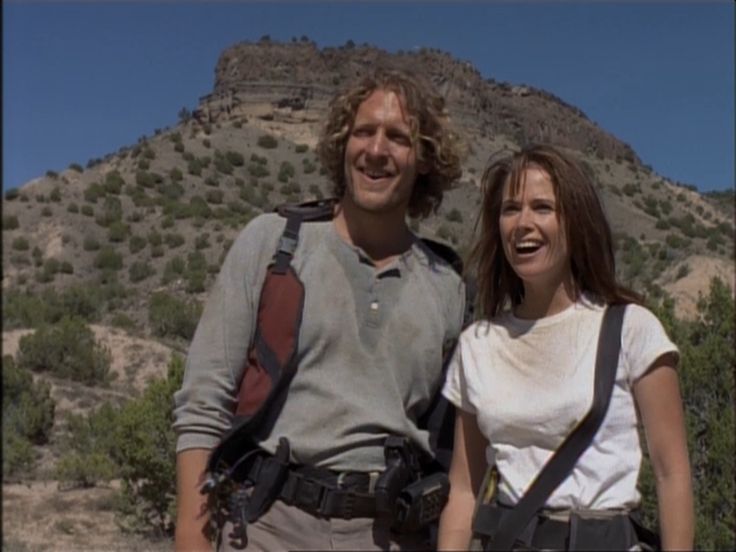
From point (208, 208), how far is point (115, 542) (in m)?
20.7

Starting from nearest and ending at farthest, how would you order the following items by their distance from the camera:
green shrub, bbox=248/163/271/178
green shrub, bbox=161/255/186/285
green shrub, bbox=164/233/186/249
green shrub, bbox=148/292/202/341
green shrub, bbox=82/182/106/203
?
1. green shrub, bbox=148/292/202/341
2. green shrub, bbox=161/255/186/285
3. green shrub, bbox=164/233/186/249
4. green shrub, bbox=82/182/106/203
5. green shrub, bbox=248/163/271/178

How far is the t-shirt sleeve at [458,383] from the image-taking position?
7.99ft

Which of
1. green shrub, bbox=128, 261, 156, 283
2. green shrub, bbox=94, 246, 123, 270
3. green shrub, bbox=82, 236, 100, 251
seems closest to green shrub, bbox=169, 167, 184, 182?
green shrub, bbox=82, 236, 100, 251

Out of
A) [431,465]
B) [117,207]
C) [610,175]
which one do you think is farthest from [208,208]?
[431,465]

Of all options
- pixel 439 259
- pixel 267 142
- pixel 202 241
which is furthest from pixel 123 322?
pixel 267 142

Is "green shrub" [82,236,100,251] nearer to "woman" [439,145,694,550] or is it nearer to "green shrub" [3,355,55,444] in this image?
"green shrub" [3,355,55,444]

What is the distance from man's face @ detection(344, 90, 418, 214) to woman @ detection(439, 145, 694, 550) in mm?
232

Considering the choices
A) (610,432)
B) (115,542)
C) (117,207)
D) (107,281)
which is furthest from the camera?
(117,207)

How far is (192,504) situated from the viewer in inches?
98.8

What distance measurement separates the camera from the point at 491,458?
7.79 ft

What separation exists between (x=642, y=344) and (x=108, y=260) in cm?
2361

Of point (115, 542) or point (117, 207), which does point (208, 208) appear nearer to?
point (117, 207)

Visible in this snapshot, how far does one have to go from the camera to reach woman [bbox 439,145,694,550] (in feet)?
7.17

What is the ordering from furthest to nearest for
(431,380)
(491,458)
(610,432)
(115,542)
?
1. (115,542)
2. (431,380)
3. (491,458)
4. (610,432)
